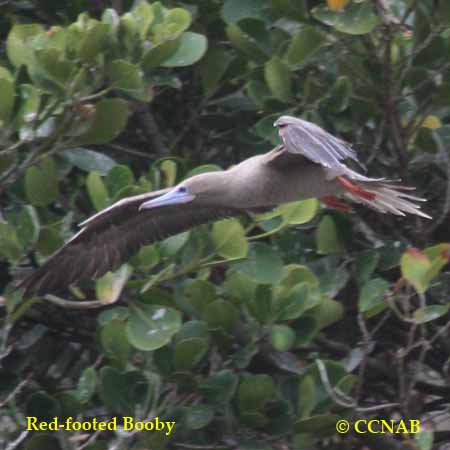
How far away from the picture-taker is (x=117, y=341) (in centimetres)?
459

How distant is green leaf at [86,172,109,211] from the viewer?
185 inches

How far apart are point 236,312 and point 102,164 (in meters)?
0.87

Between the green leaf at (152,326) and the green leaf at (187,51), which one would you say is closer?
the green leaf at (152,326)

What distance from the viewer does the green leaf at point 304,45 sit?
4867 millimetres

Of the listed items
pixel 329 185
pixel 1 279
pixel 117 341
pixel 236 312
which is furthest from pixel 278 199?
pixel 1 279

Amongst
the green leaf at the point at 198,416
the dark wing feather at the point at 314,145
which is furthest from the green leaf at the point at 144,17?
the green leaf at the point at 198,416

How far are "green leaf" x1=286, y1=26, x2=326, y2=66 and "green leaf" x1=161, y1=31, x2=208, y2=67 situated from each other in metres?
0.34

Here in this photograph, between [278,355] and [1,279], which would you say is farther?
[1,279]

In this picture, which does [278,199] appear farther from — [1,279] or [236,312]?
[1,279]

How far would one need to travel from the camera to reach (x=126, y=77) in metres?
4.76

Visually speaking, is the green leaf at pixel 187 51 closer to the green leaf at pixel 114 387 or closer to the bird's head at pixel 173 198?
the bird's head at pixel 173 198

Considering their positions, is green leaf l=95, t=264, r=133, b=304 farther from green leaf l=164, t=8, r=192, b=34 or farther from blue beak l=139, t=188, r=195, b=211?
green leaf l=164, t=8, r=192, b=34

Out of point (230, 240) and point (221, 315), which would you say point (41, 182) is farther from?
point (221, 315)

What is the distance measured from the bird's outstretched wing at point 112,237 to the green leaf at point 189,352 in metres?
0.58
